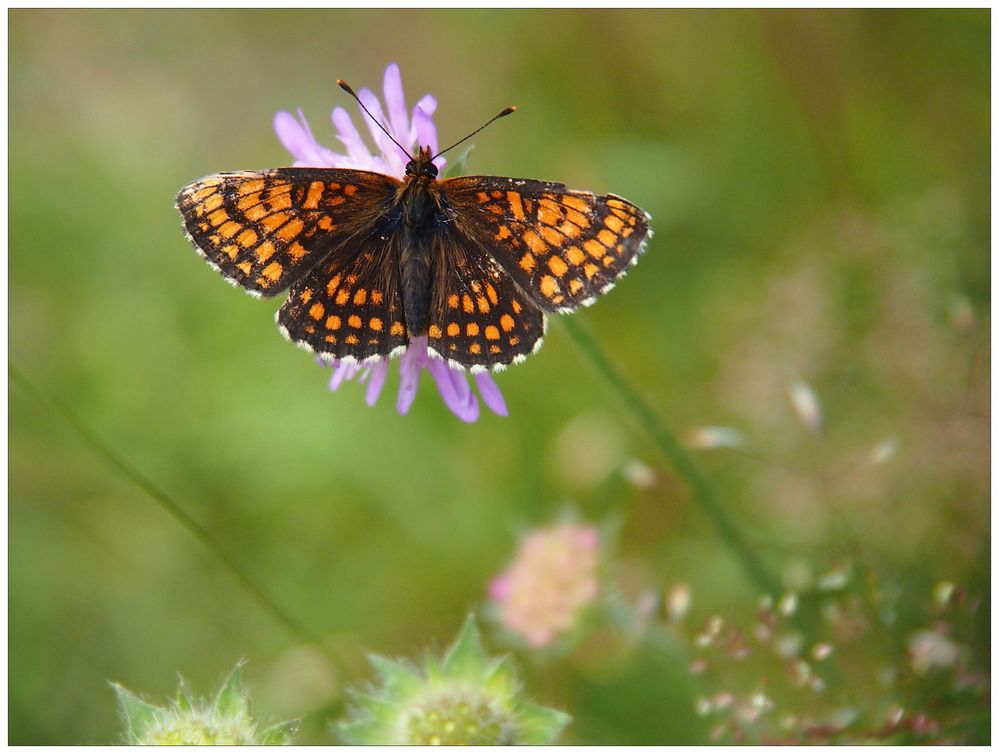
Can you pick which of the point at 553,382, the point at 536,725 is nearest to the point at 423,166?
the point at 536,725

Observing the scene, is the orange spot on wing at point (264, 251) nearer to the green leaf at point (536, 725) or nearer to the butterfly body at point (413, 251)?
the butterfly body at point (413, 251)

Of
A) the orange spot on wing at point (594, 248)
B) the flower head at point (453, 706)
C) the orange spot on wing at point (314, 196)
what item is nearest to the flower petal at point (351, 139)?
the orange spot on wing at point (314, 196)

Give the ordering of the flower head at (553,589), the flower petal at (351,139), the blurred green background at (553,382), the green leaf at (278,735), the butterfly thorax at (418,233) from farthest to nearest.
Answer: the blurred green background at (553,382)
the flower head at (553,589)
the flower petal at (351,139)
the butterfly thorax at (418,233)
the green leaf at (278,735)

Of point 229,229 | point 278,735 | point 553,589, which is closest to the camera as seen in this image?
point 278,735

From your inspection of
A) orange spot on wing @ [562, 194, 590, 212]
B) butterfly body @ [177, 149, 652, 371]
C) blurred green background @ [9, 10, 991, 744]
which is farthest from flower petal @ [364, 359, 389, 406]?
blurred green background @ [9, 10, 991, 744]

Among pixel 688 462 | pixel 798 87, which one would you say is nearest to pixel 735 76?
pixel 798 87

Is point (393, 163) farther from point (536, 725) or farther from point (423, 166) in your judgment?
point (536, 725)

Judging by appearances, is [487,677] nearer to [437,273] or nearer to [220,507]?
[437,273]
